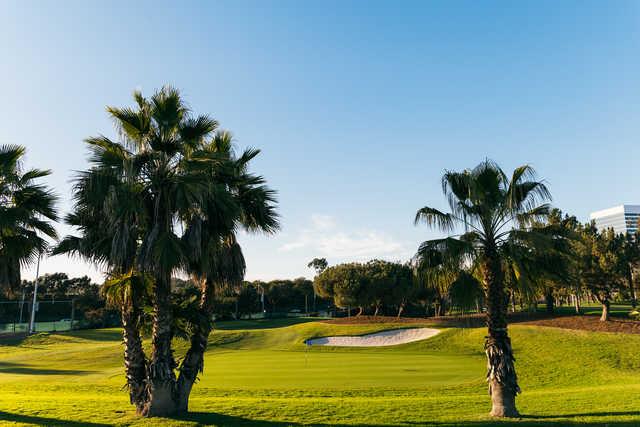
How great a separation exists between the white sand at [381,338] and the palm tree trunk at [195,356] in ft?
92.3

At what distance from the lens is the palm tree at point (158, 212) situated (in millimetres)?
12672

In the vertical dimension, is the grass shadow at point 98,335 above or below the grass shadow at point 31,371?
above

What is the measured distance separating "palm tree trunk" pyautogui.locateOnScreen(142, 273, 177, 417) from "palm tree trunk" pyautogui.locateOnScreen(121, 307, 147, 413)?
367 millimetres

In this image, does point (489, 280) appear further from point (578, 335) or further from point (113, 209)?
point (578, 335)

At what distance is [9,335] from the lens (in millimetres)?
57875

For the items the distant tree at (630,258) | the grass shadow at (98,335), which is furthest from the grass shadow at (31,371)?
the distant tree at (630,258)

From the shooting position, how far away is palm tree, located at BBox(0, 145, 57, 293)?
1475cm

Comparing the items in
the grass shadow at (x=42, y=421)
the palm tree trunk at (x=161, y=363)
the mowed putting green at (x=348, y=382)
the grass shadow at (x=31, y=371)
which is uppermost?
the palm tree trunk at (x=161, y=363)

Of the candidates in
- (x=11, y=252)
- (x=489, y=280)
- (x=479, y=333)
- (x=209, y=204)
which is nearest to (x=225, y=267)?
(x=209, y=204)

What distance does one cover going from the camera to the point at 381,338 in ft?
142

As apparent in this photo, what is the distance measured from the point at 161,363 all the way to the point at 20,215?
6582mm

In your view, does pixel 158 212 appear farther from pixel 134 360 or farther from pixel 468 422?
pixel 468 422

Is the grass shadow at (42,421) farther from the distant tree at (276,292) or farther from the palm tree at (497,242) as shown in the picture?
the distant tree at (276,292)

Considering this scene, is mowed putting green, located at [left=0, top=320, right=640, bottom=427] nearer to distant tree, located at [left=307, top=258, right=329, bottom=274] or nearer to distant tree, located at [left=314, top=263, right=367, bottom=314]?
distant tree, located at [left=314, top=263, right=367, bottom=314]
